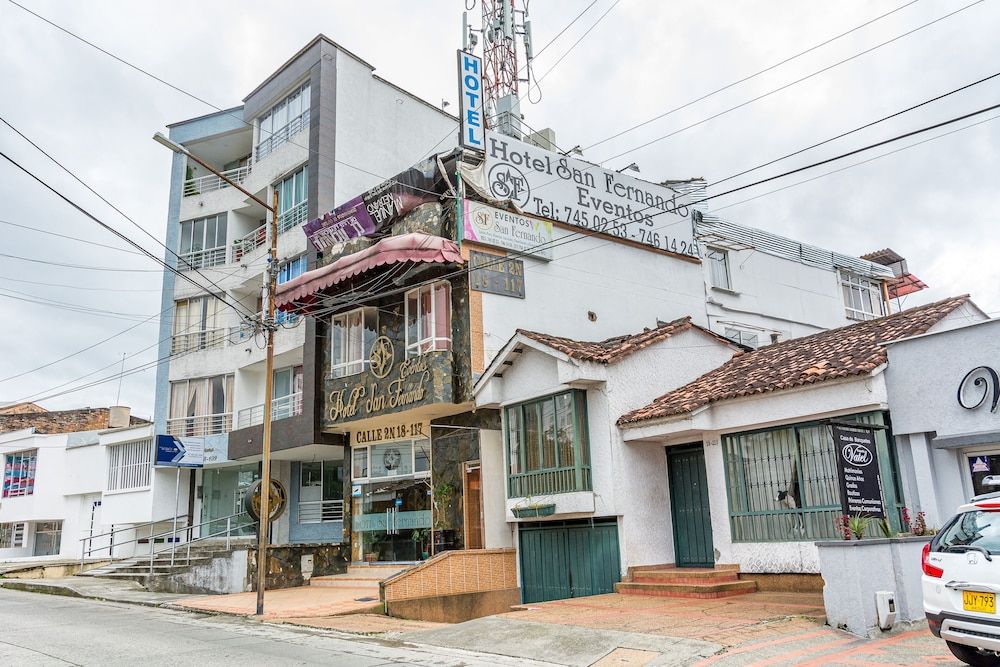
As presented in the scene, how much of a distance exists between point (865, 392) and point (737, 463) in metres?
2.92

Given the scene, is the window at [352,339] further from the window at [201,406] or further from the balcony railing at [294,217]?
the window at [201,406]

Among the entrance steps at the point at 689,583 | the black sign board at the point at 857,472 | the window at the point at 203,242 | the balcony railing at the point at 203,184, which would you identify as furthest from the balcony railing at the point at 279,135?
the black sign board at the point at 857,472

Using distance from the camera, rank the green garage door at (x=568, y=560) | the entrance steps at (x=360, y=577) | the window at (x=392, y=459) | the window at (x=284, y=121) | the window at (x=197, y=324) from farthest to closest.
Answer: the window at (x=197, y=324)
the window at (x=284, y=121)
the window at (x=392, y=459)
the entrance steps at (x=360, y=577)
the green garage door at (x=568, y=560)

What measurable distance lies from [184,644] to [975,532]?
34.7ft

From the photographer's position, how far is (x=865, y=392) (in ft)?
44.2

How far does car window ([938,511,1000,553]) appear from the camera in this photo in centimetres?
736

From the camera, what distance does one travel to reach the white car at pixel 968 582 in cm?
716

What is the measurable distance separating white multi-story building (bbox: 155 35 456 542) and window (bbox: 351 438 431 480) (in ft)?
3.92

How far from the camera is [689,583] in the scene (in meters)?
14.9

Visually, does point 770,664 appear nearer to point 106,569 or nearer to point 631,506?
point 631,506

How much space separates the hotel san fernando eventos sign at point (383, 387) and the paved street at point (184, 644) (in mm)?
6456

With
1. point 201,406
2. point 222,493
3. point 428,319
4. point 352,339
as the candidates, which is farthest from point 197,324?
point 428,319

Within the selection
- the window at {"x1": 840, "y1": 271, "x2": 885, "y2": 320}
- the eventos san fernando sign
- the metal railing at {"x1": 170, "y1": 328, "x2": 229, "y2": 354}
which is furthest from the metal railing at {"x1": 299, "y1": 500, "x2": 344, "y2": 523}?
the window at {"x1": 840, "y1": 271, "x2": 885, "y2": 320}

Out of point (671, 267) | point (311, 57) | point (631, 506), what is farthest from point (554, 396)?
point (311, 57)
